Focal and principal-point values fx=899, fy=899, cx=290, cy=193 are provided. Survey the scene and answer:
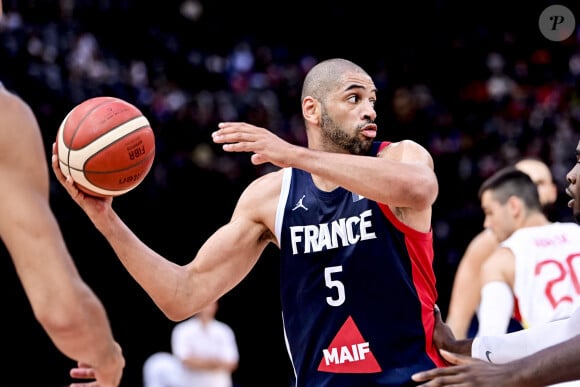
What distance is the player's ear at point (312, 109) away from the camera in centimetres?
486

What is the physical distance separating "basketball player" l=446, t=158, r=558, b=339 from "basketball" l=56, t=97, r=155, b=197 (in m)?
3.74

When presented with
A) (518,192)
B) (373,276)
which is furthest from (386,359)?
(518,192)

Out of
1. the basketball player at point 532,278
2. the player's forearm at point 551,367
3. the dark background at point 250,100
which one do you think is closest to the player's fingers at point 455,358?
the player's forearm at point 551,367

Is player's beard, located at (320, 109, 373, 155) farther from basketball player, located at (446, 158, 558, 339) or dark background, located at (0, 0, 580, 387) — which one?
dark background, located at (0, 0, 580, 387)

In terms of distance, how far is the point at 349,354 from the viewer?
425 centimetres

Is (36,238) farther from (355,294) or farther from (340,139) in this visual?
(340,139)

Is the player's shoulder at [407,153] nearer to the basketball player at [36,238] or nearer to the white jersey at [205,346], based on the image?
the basketball player at [36,238]

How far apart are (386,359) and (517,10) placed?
14.3 meters

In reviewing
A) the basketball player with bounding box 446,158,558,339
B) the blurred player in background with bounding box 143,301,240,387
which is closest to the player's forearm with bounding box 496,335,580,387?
the basketball player with bounding box 446,158,558,339

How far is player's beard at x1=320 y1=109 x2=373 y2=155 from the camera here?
15.2 feet

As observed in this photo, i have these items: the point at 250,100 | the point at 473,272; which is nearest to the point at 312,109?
the point at 473,272

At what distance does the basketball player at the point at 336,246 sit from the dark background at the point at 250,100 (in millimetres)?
5109

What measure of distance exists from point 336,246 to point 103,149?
3.96 feet

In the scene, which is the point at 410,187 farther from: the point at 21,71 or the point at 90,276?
the point at 21,71
